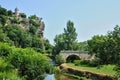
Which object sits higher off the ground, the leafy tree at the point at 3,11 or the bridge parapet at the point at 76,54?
the leafy tree at the point at 3,11

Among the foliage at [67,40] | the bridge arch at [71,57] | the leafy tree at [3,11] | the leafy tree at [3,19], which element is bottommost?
the bridge arch at [71,57]

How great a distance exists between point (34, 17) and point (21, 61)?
457 ft

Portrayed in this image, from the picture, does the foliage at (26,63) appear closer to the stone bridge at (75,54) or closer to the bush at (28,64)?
the bush at (28,64)

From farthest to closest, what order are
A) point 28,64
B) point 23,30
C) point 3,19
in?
point 23,30 < point 3,19 < point 28,64

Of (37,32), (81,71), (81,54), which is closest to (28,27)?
(37,32)

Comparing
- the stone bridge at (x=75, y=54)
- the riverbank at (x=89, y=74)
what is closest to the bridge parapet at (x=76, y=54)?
the stone bridge at (x=75, y=54)

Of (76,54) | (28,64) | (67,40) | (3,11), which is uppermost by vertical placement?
(3,11)

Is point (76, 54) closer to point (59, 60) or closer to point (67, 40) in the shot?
point (59, 60)

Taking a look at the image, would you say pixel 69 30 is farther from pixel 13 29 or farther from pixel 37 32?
pixel 37 32

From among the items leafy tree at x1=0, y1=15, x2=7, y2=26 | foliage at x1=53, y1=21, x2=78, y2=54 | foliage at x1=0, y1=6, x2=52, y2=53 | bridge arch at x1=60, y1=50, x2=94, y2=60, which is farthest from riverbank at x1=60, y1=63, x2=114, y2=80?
leafy tree at x1=0, y1=15, x2=7, y2=26

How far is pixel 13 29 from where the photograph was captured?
156m

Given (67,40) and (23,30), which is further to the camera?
(23,30)

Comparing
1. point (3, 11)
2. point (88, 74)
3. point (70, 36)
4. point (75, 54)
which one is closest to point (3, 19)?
point (3, 11)

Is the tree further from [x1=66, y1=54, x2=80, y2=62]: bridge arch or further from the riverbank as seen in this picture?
the riverbank
